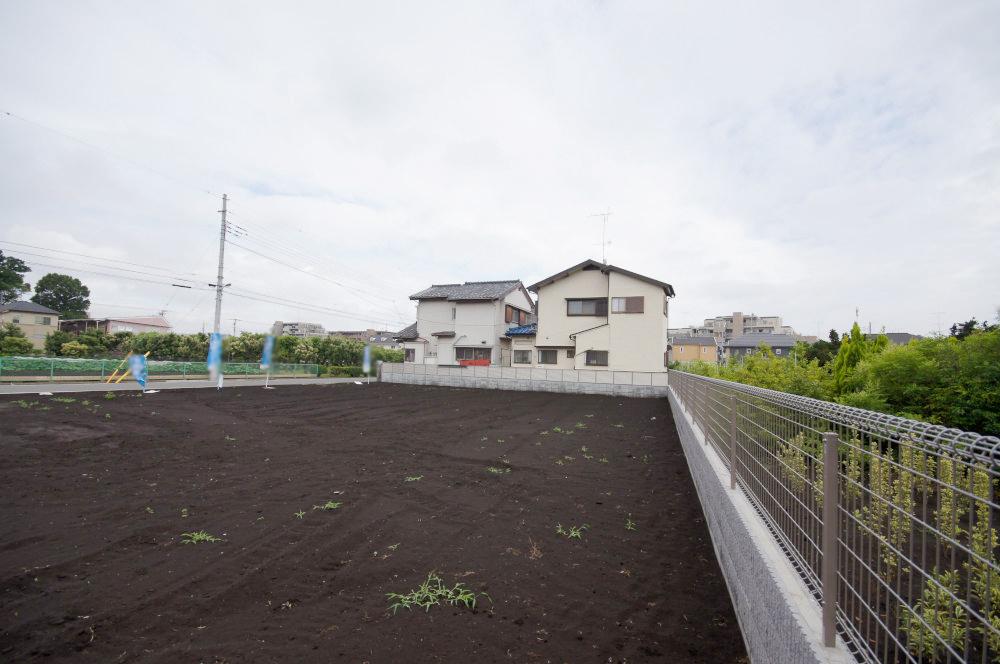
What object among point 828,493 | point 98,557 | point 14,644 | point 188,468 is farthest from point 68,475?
point 828,493

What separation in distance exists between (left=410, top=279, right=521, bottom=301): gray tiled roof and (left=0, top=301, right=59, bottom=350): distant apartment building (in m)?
30.9

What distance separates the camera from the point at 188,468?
6605mm

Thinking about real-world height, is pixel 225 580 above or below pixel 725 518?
below

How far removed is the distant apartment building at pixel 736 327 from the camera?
64.9 meters

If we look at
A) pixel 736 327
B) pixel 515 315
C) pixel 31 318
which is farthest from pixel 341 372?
pixel 736 327

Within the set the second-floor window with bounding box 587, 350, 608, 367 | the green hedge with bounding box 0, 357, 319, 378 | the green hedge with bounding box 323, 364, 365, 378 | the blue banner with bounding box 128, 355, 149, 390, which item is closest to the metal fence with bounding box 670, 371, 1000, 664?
the second-floor window with bounding box 587, 350, 608, 367

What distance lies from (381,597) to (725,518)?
8.93 feet

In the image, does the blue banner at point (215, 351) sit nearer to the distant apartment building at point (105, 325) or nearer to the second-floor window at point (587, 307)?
the second-floor window at point (587, 307)

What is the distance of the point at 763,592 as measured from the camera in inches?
94.5

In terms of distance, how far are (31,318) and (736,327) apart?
76874 mm

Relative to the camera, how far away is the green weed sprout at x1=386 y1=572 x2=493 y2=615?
318 centimetres

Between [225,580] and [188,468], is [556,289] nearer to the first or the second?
[188,468]

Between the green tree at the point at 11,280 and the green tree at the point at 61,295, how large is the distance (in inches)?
112

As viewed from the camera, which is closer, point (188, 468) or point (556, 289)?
point (188, 468)
